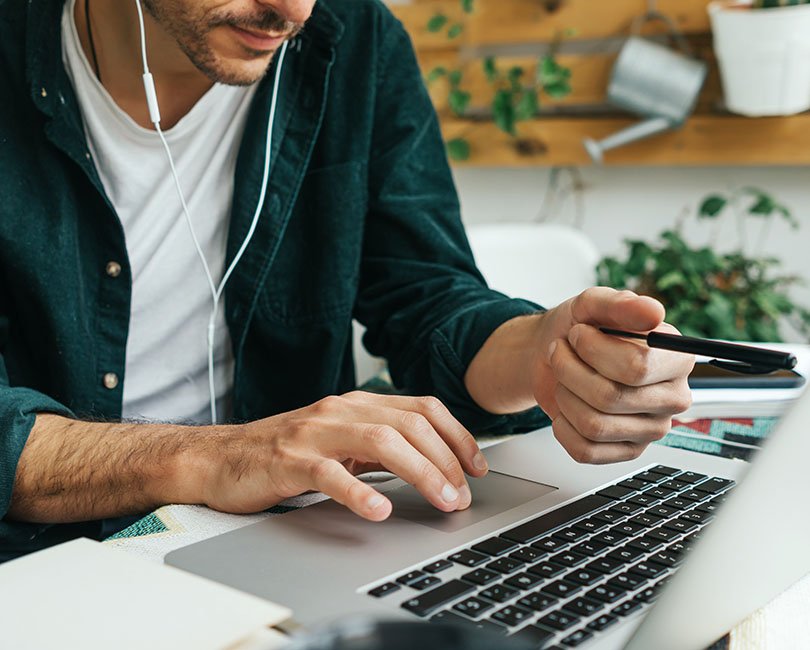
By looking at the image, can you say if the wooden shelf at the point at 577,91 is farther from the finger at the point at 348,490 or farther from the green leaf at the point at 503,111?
the finger at the point at 348,490

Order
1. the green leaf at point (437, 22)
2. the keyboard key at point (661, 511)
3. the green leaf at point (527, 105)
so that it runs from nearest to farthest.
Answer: the keyboard key at point (661, 511) → the green leaf at point (527, 105) → the green leaf at point (437, 22)

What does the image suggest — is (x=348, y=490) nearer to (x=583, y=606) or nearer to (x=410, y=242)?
(x=583, y=606)

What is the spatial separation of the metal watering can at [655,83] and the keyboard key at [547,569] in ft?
5.32

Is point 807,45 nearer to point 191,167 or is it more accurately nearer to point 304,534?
point 191,167

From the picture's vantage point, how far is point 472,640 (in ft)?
0.73

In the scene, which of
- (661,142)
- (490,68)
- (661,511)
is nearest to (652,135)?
(661,142)

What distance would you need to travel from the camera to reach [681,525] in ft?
1.96

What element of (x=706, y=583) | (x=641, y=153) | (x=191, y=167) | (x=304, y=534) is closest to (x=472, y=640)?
(x=706, y=583)

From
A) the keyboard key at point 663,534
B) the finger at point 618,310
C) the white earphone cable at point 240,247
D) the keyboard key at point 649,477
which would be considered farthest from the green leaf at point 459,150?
the keyboard key at point 663,534

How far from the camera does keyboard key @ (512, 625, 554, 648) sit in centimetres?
44

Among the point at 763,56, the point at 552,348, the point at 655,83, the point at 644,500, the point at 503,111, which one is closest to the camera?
the point at 644,500

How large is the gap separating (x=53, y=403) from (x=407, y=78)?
Answer: 66 centimetres

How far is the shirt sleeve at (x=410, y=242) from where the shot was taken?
3.54ft

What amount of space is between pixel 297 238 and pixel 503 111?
1.09 meters
